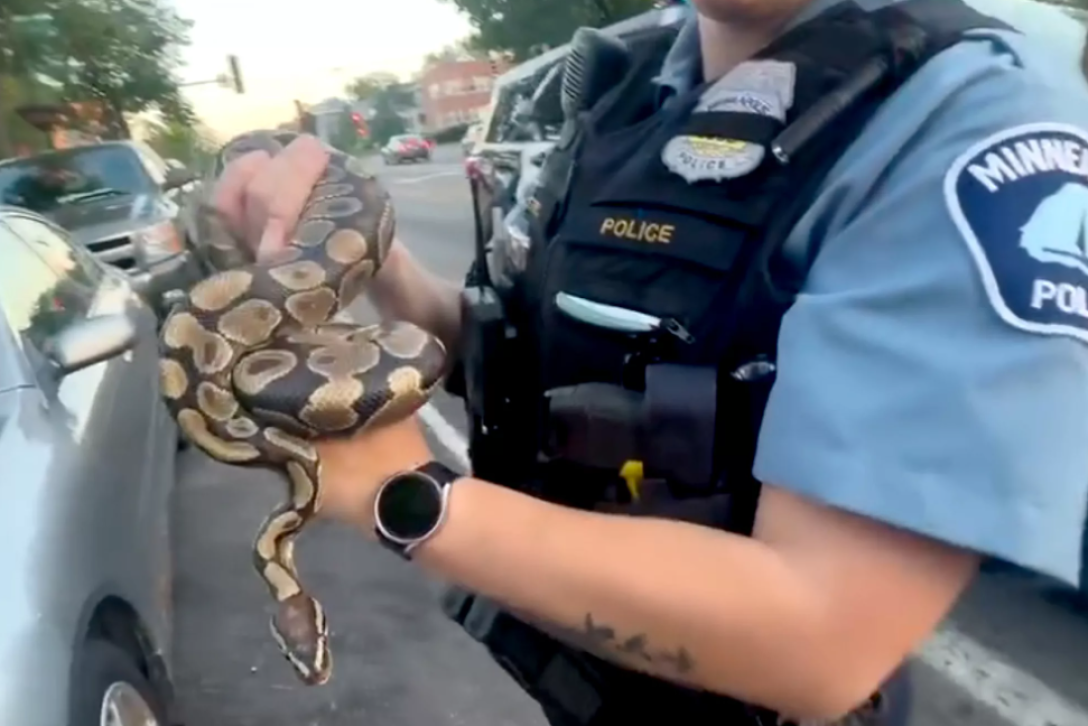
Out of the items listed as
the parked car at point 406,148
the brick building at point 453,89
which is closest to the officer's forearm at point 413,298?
the brick building at point 453,89

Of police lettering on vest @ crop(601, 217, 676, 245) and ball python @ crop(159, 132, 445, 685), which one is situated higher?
police lettering on vest @ crop(601, 217, 676, 245)

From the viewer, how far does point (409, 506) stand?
122 centimetres

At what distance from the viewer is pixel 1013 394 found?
1.03 metres

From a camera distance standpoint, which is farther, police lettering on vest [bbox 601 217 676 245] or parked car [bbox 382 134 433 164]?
parked car [bbox 382 134 433 164]

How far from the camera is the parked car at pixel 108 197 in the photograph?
831 cm

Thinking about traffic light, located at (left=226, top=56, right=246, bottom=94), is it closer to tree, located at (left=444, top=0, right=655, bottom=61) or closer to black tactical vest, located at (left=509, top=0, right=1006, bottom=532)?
black tactical vest, located at (left=509, top=0, right=1006, bottom=532)

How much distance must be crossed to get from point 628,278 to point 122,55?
64.2 ft

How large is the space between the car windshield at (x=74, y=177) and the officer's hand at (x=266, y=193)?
8091 millimetres

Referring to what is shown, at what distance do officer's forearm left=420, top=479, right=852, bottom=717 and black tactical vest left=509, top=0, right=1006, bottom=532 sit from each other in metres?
0.18

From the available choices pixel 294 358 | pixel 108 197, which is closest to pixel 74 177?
pixel 108 197

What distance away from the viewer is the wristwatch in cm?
121

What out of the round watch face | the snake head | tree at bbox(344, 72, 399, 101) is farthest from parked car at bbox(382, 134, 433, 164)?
the round watch face

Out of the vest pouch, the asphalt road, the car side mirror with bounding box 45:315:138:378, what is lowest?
the asphalt road

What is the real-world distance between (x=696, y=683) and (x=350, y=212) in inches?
33.7
